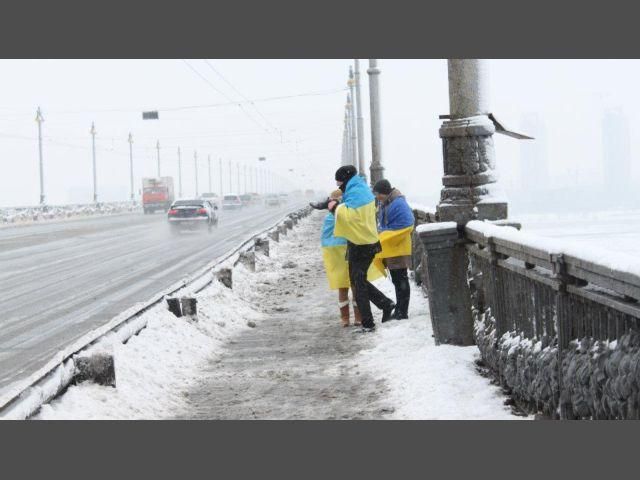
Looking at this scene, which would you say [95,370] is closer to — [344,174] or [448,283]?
[448,283]

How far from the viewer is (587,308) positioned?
18.6ft

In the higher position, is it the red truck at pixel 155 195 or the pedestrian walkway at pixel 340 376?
the red truck at pixel 155 195

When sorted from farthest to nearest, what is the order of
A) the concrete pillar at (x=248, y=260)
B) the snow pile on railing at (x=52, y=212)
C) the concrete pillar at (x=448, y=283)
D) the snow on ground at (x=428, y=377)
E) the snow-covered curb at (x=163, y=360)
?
the snow pile on railing at (x=52, y=212), the concrete pillar at (x=248, y=260), the concrete pillar at (x=448, y=283), the snow-covered curb at (x=163, y=360), the snow on ground at (x=428, y=377)

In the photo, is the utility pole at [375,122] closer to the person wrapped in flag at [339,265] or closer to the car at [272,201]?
the person wrapped in flag at [339,265]

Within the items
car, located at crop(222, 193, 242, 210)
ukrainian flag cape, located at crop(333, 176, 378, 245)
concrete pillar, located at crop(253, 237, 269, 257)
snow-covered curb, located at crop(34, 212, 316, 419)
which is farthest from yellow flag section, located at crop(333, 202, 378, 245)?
car, located at crop(222, 193, 242, 210)

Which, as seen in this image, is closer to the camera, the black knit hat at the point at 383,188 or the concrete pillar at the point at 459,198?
the concrete pillar at the point at 459,198

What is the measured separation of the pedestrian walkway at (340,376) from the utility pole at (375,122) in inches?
618

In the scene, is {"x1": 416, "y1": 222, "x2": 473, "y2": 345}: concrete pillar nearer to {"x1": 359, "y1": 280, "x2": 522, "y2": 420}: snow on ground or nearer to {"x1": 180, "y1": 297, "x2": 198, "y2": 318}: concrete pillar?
{"x1": 359, "y1": 280, "x2": 522, "y2": 420}: snow on ground

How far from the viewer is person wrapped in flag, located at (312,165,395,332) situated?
1100cm

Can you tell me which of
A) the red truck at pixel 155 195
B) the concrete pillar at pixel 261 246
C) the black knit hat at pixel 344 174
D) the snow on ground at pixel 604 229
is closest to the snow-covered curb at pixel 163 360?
the black knit hat at pixel 344 174

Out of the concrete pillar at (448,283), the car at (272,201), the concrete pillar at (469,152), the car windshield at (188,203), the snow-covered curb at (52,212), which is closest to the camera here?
the concrete pillar at (448,283)

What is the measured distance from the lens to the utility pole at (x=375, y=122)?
91.2ft

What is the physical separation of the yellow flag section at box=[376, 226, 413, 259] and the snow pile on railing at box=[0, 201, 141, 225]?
161 ft

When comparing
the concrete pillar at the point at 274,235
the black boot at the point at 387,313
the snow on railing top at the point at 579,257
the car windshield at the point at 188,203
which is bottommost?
the black boot at the point at 387,313
